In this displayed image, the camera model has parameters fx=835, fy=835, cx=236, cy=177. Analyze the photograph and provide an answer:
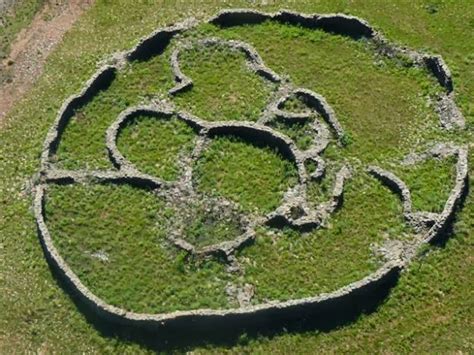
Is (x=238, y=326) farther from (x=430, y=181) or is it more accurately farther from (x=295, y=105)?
(x=295, y=105)

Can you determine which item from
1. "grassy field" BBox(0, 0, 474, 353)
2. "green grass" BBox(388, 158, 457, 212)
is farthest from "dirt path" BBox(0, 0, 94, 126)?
"green grass" BBox(388, 158, 457, 212)

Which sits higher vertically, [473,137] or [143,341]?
[473,137]

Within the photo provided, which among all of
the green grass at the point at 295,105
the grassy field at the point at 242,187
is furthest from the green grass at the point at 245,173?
the green grass at the point at 295,105

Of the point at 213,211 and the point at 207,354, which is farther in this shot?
the point at 213,211

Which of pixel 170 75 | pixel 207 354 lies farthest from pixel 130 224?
pixel 170 75

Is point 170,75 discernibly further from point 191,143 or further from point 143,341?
point 143,341

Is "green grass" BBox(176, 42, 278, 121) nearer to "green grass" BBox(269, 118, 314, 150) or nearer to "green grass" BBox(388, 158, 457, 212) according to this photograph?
"green grass" BBox(269, 118, 314, 150)

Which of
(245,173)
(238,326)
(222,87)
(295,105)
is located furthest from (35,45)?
(238,326)
